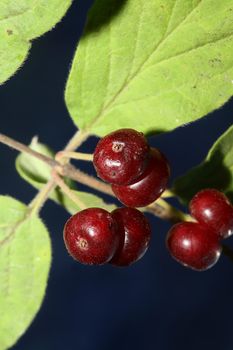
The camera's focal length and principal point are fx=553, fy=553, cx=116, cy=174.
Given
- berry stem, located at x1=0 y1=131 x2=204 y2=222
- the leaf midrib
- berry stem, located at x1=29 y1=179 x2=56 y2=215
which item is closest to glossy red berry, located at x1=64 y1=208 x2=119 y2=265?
berry stem, located at x1=0 y1=131 x2=204 y2=222

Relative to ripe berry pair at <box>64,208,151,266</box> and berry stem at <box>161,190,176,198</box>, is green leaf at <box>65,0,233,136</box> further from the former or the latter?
ripe berry pair at <box>64,208,151,266</box>

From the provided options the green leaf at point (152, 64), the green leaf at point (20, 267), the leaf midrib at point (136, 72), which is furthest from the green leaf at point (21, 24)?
the green leaf at point (20, 267)

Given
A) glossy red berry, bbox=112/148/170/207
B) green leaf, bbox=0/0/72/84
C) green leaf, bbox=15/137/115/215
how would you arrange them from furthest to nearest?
green leaf, bbox=15/137/115/215
glossy red berry, bbox=112/148/170/207
green leaf, bbox=0/0/72/84

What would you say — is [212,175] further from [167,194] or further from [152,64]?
[152,64]

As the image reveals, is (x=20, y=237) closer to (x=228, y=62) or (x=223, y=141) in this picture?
(x=223, y=141)

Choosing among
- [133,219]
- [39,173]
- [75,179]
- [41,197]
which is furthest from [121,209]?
[39,173]
